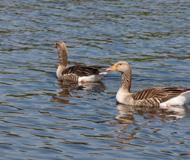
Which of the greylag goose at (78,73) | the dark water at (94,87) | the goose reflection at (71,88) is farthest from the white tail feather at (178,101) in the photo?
the greylag goose at (78,73)

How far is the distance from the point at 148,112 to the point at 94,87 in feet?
12.1

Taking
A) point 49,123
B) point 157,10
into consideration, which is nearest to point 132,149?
point 49,123

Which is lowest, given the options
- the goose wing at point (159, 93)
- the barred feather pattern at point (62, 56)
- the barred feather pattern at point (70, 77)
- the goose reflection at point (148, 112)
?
the goose reflection at point (148, 112)

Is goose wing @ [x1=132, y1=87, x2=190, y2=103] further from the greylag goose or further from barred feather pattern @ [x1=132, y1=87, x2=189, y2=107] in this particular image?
the greylag goose

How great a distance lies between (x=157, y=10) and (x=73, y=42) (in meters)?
10.2

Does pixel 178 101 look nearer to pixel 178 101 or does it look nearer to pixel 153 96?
pixel 178 101

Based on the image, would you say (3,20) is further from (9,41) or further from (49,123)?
(49,123)

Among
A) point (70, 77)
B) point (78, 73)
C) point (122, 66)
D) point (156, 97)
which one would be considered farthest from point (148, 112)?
point (70, 77)

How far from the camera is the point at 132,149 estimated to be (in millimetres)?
14609

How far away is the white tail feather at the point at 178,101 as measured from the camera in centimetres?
1974

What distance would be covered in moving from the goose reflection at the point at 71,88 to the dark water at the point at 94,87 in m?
0.06

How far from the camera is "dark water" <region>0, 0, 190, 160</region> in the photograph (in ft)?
48.6

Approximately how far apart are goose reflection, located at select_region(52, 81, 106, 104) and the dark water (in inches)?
2.5

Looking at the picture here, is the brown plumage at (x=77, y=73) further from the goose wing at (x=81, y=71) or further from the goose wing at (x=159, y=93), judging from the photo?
the goose wing at (x=159, y=93)
